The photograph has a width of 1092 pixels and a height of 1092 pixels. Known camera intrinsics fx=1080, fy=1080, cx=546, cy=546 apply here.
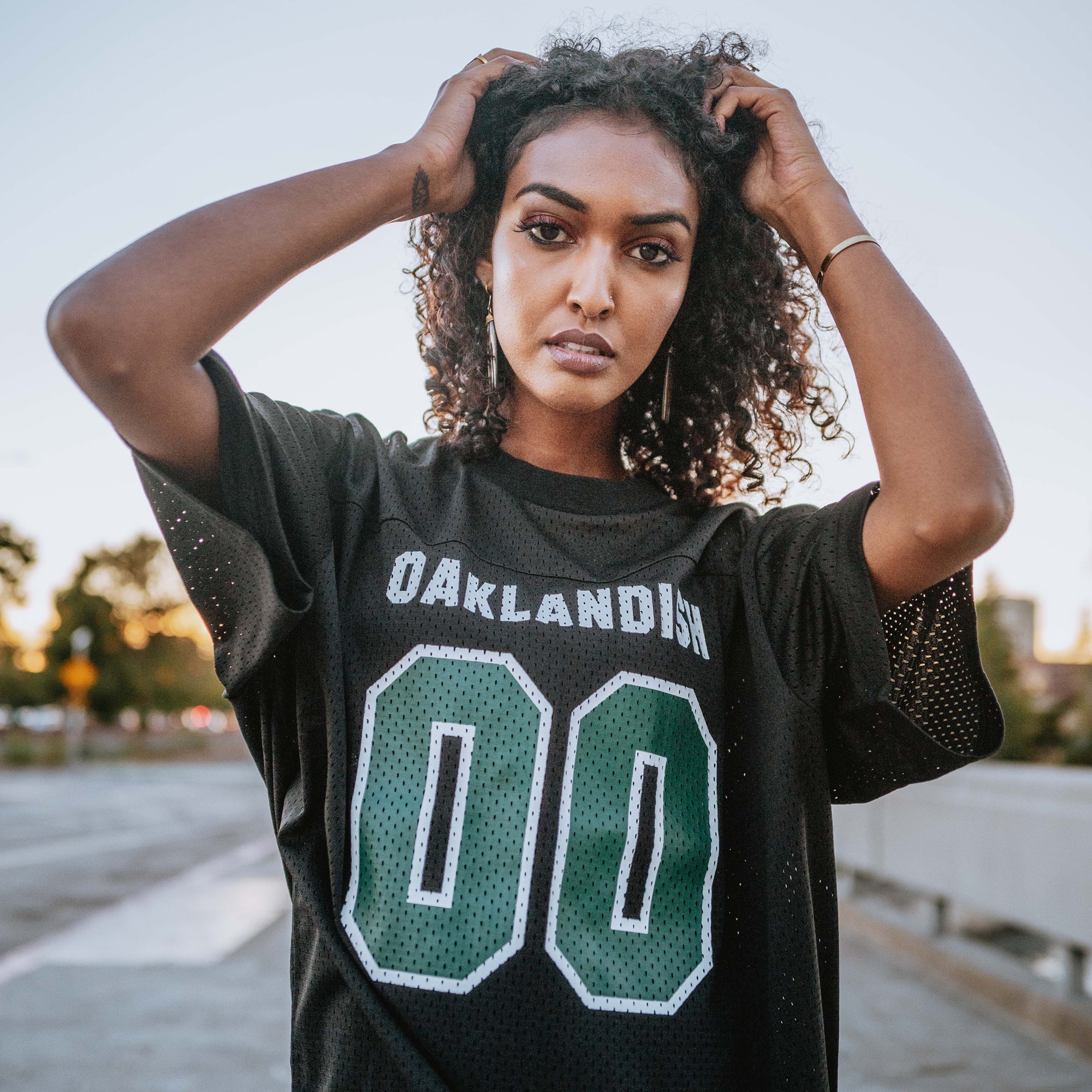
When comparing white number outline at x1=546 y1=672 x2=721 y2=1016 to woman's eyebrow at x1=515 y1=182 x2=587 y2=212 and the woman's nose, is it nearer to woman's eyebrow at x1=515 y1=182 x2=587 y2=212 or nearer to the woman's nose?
the woman's nose

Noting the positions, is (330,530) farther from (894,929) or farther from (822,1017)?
(894,929)

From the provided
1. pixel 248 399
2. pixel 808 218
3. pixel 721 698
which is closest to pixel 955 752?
pixel 721 698

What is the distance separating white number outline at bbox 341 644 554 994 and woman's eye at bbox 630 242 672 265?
68 cm

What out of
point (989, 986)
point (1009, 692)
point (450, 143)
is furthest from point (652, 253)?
point (1009, 692)

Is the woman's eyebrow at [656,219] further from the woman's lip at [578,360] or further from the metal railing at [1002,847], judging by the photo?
the metal railing at [1002,847]

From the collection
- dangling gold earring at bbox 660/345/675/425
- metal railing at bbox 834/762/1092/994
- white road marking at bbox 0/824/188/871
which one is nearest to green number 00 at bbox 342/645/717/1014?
dangling gold earring at bbox 660/345/675/425

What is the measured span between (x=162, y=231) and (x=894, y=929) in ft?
19.9

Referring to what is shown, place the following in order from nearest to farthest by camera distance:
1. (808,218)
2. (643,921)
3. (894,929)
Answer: (643,921)
(808,218)
(894,929)

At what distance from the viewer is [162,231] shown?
1.45 metres

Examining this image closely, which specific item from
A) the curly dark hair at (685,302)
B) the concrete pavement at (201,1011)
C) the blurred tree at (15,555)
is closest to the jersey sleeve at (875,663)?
the curly dark hair at (685,302)

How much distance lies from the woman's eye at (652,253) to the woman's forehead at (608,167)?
0.06m

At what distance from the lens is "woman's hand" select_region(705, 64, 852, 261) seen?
1.80m

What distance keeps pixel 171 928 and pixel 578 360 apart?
6.22 m

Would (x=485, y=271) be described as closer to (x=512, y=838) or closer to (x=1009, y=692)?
(x=512, y=838)
